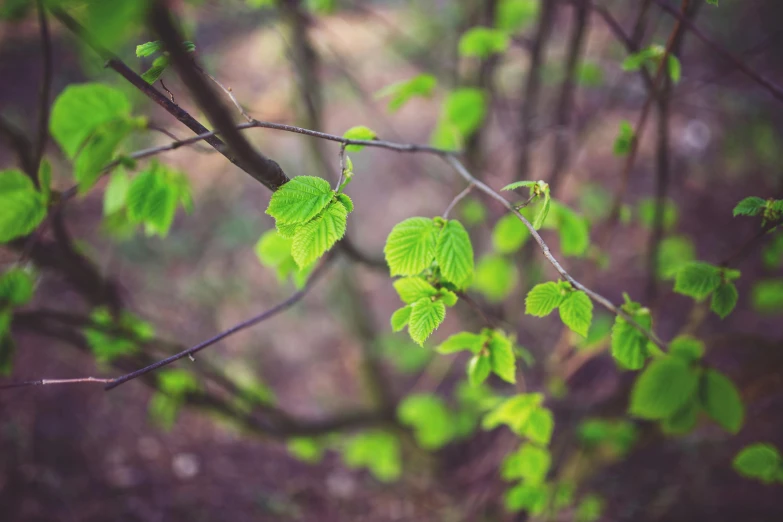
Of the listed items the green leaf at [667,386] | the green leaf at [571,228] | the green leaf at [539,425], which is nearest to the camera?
the green leaf at [667,386]

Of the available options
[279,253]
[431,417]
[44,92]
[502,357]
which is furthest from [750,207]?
[431,417]

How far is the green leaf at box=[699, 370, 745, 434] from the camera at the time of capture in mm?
1052

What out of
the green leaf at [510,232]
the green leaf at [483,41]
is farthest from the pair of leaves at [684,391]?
the green leaf at [483,41]

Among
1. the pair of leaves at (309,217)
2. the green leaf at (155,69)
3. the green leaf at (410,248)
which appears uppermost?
the green leaf at (155,69)

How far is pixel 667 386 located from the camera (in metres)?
1.04

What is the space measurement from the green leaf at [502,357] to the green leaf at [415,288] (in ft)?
0.83

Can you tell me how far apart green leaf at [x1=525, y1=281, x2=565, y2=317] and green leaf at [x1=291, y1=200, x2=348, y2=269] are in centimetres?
46

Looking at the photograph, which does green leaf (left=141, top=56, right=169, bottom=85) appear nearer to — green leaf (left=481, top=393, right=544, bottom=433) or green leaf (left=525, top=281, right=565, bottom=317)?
green leaf (left=525, top=281, right=565, bottom=317)

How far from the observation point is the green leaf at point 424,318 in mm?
843

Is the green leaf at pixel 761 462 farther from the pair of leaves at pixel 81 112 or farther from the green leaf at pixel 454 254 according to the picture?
the pair of leaves at pixel 81 112

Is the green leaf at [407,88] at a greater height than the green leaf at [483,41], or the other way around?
the green leaf at [483,41]

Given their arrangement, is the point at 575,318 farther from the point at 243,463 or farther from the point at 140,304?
the point at 140,304

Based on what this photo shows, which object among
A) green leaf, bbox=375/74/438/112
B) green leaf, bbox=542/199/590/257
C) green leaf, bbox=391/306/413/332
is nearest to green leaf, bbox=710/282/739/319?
green leaf, bbox=542/199/590/257

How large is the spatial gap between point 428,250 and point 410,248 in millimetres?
41
